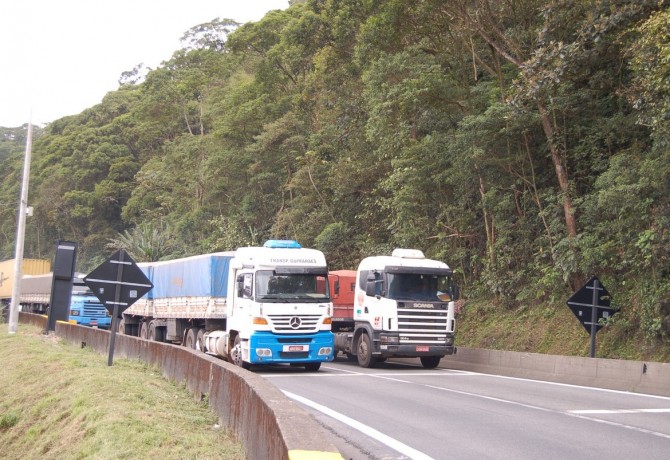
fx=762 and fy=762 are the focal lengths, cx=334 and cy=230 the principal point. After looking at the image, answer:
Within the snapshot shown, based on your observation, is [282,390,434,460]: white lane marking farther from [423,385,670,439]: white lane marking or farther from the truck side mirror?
the truck side mirror

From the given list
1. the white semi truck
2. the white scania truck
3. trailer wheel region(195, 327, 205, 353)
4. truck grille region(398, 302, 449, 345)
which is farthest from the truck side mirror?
trailer wheel region(195, 327, 205, 353)

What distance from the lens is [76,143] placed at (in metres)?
74.1

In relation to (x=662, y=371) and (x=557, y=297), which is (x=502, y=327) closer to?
(x=557, y=297)

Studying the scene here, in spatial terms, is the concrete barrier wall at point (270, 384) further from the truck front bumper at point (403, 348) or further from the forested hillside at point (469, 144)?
the forested hillside at point (469, 144)

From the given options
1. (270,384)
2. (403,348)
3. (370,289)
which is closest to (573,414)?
(270,384)

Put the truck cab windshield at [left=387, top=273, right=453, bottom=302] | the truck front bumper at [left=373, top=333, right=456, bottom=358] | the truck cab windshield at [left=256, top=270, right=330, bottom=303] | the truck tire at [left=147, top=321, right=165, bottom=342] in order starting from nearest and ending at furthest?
the truck cab windshield at [left=256, top=270, right=330, bottom=303] → the truck front bumper at [left=373, top=333, right=456, bottom=358] → the truck cab windshield at [left=387, top=273, right=453, bottom=302] → the truck tire at [left=147, top=321, right=165, bottom=342]

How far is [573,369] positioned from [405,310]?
180 inches

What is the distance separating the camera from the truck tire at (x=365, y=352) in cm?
2073

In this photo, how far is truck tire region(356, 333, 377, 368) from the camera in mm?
20734

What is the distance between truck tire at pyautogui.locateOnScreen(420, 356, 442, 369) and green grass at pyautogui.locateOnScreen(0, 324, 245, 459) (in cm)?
827

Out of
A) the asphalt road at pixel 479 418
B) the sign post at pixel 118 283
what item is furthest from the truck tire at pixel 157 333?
the sign post at pixel 118 283

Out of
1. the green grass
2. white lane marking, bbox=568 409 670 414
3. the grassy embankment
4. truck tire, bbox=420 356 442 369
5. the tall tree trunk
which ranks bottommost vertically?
the green grass

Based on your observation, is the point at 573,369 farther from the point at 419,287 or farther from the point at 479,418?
→ the point at 479,418

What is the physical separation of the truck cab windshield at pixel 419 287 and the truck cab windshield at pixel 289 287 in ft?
6.68
